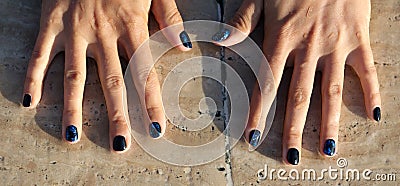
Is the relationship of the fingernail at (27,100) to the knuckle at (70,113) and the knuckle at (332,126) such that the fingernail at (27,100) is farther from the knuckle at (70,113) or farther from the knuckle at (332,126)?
the knuckle at (332,126)

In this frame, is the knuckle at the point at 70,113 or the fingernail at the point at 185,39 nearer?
the knuckle at the point at 70,113

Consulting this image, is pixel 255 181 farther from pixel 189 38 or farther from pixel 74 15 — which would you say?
pixel 74 15

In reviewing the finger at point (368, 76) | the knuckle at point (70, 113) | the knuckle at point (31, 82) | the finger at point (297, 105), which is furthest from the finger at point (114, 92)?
the finger at point (368, 76)

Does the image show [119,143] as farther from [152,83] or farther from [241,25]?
[241,25]

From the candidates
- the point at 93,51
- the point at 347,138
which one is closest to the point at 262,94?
the point at 347,138

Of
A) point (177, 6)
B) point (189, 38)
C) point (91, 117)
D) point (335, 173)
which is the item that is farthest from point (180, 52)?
point (335, 173)

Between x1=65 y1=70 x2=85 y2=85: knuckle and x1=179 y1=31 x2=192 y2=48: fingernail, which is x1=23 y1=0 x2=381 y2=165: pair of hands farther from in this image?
x1=179 y1=31 x2=192 y2=48: fingernail

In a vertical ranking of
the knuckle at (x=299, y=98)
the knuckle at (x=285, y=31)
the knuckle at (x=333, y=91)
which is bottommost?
the knuckle at (x=299, y=98)
